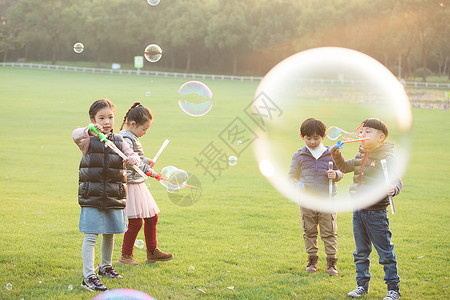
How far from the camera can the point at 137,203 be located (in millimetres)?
5492

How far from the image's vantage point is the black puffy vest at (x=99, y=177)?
4.84 m

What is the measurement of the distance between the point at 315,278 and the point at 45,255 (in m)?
2.94

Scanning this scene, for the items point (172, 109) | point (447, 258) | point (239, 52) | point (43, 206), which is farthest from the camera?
point (239, 52)

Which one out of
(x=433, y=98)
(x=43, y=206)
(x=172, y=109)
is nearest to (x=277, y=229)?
(x=43, y=206)

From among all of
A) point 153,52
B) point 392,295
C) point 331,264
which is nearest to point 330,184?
point 331,264

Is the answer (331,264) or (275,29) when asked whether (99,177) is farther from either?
(275,29)

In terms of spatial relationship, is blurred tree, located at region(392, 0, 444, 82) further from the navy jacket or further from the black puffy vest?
the black puffy vest

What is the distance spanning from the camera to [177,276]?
17.4ft

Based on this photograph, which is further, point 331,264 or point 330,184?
point 331,264

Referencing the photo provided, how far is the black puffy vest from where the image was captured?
484 centimetres

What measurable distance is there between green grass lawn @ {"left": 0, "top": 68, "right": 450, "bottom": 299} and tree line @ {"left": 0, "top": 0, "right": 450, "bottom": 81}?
125 feet

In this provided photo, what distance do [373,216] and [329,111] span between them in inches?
993

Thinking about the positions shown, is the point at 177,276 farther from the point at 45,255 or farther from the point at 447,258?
the point at 447,258

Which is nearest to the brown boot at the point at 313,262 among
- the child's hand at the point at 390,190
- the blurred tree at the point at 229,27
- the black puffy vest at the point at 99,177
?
the child's hand at the point at 390,190
